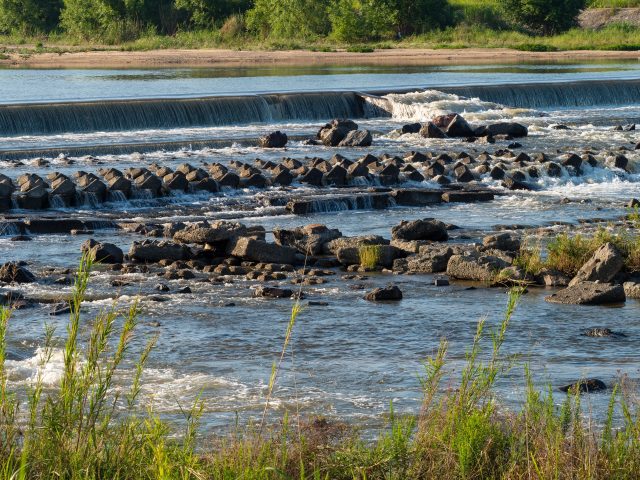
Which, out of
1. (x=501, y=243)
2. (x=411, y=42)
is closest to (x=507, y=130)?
(x=501, y=243)

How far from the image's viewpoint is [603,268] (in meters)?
13.6

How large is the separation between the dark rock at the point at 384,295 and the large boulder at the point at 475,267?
136 cm

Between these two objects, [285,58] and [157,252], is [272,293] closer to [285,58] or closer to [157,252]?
[157,252]

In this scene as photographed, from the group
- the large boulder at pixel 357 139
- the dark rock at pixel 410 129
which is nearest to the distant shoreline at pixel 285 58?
the dark rock at pixel 410 129

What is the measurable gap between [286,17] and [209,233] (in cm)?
4955

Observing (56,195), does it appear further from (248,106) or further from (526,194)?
(248,106)

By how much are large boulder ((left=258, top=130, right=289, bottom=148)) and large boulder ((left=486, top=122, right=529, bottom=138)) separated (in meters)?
5.66

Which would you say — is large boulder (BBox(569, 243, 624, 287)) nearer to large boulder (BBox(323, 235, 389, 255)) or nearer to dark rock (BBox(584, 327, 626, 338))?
dark rock (BBox(584, 327, 626, 338))

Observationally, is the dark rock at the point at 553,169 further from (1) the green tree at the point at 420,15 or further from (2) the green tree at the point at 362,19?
(1) the green tree at the point at 420,15

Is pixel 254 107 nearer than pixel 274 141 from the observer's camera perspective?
No

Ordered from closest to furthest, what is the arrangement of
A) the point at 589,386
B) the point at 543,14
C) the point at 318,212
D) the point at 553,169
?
the point at 589,386 < the point at 318,212 < the point at 553,169 < the point at 543,14

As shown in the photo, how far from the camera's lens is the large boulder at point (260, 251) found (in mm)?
15086

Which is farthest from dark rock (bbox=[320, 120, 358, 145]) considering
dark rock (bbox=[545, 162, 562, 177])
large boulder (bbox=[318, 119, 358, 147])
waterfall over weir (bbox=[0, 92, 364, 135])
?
dark rock (bbox=[545, 162, 562, 177])

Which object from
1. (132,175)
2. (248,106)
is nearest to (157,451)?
(132,175)
